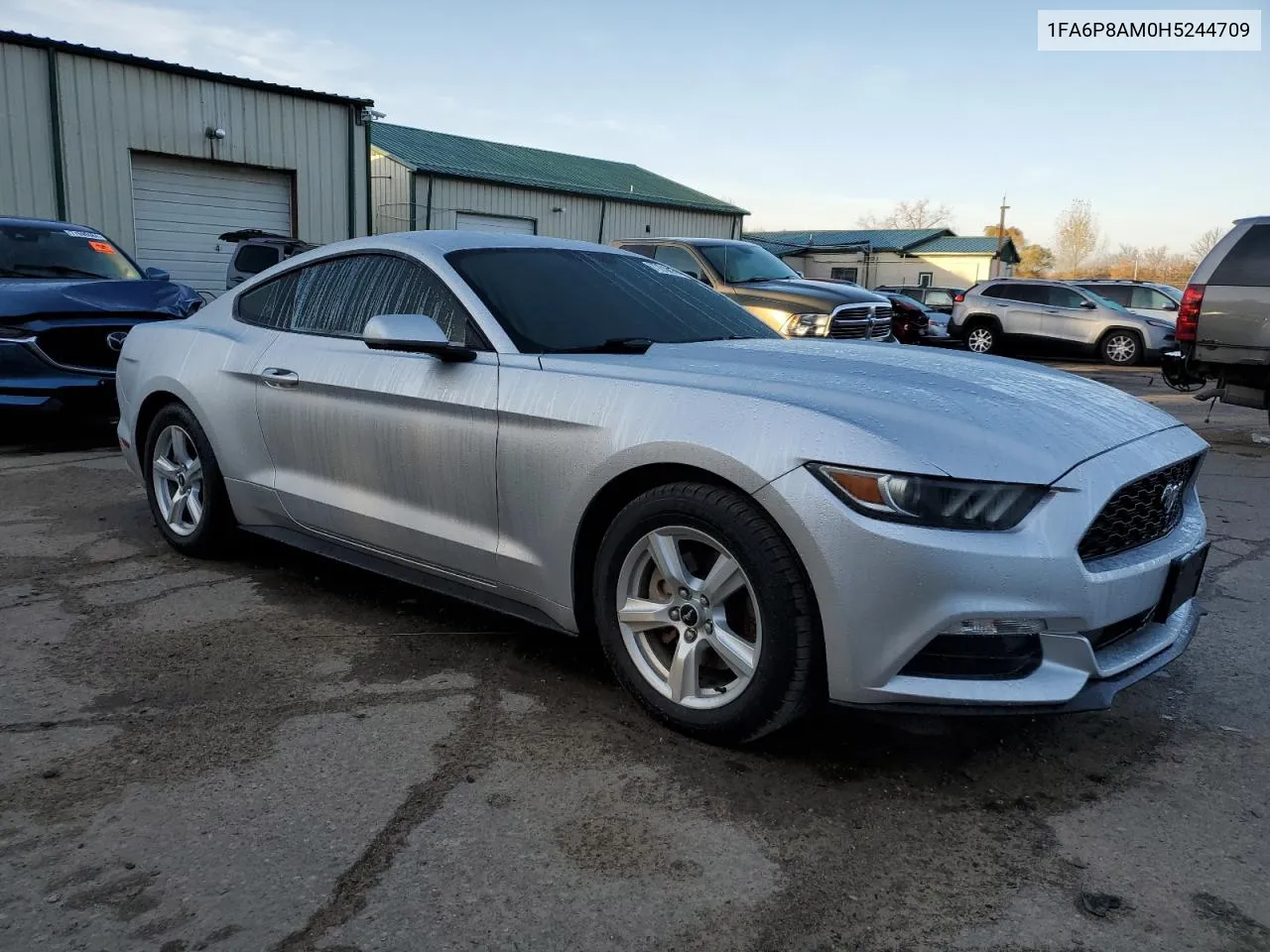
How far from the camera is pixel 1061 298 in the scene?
1980 centimetres

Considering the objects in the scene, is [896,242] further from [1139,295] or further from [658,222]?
[1139,295]

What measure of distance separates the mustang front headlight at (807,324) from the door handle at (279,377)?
6.09m

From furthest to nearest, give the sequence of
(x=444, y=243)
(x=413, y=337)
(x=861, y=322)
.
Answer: (x=861, y=322) < (x=444, y=243) < (x=413, y=337)

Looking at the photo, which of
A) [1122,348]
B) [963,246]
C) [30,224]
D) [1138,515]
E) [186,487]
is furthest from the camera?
[963,246]

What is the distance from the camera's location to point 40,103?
1488 cm

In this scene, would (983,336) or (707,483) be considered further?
Answer: (983,336)

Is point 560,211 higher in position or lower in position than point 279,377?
higher

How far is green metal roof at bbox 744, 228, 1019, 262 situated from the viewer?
4922 cm

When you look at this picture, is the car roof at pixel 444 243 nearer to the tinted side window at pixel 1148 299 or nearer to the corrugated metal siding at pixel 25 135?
the corrugated metal siding at pixel 25 135

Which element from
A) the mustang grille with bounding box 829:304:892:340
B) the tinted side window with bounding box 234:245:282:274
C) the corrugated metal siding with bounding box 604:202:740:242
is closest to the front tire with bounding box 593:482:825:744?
the mustang grille with bounding box 829:304:892:340

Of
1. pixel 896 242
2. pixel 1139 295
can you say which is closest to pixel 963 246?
pixel 896 242

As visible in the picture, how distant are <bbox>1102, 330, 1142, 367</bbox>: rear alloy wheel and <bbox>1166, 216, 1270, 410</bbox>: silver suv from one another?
35.8 feet

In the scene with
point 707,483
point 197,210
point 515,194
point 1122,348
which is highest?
point 515,194

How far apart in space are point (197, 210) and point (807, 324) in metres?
12.1
